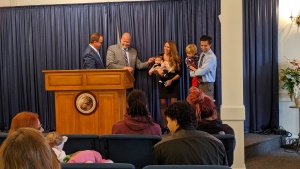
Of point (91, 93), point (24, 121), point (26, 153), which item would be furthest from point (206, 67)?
point (26, 153)

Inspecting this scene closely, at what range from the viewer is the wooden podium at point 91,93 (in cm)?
519

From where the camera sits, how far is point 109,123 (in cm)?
527

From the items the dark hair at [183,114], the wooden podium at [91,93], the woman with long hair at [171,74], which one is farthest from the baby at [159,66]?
the dark hair at [183,114]

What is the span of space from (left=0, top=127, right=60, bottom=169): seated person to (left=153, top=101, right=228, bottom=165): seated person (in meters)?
1.18

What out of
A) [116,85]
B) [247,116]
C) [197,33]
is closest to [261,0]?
[197,33]

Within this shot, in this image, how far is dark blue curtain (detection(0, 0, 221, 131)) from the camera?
6.63m

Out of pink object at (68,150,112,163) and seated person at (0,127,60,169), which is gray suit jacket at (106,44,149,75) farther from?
seated person at (0,127,60,169)

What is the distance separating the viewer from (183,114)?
2.62 metres

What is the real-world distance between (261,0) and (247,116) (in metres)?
1.84

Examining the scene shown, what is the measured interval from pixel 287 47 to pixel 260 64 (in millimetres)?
489

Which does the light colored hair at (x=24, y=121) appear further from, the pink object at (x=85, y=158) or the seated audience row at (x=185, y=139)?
the pink object at (x=85, y=158)

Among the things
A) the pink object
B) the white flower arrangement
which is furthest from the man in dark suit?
the pink object

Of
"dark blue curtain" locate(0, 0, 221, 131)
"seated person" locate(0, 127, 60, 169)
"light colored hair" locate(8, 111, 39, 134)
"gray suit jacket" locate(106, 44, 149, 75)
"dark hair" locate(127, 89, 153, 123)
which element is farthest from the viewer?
"dark blue curtain" locate(0, 0, 221, 131)

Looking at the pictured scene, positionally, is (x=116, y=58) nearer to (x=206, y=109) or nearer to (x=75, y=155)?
(x=206, y=109)
